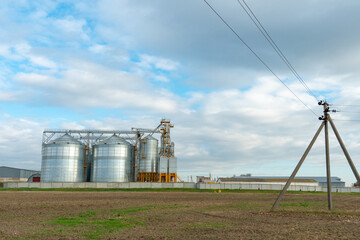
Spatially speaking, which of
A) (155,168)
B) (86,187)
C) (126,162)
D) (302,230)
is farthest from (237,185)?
(302,230)

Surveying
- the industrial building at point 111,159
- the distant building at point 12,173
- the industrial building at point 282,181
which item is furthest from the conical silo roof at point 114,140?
the distant building at point 12,173

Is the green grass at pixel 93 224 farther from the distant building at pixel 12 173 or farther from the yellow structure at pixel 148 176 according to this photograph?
the distant building at pixel 12 173

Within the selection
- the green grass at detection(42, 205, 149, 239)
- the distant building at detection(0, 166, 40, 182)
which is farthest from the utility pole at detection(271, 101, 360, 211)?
the distant building at detection(0, 166, 40, 182)

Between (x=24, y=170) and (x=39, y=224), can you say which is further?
(x=24, y=170)

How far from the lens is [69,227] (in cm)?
1758

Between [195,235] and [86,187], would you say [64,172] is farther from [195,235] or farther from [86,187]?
[195,235]

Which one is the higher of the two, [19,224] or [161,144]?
[161,144]

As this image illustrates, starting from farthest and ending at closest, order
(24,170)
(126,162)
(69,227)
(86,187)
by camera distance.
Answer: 1. (24,170)
2. (126,162)
3. (86,187)
4. (69,227)

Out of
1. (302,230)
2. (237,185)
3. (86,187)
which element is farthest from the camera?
(237,185)

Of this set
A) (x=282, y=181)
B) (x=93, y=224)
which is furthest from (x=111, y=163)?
(x=282, y=181)

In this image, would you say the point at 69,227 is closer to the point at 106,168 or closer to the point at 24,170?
the point at 106,168

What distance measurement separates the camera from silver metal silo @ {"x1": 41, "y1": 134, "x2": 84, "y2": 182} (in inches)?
→ 3260

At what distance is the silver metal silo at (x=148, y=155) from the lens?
86.5m

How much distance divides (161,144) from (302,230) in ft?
242
